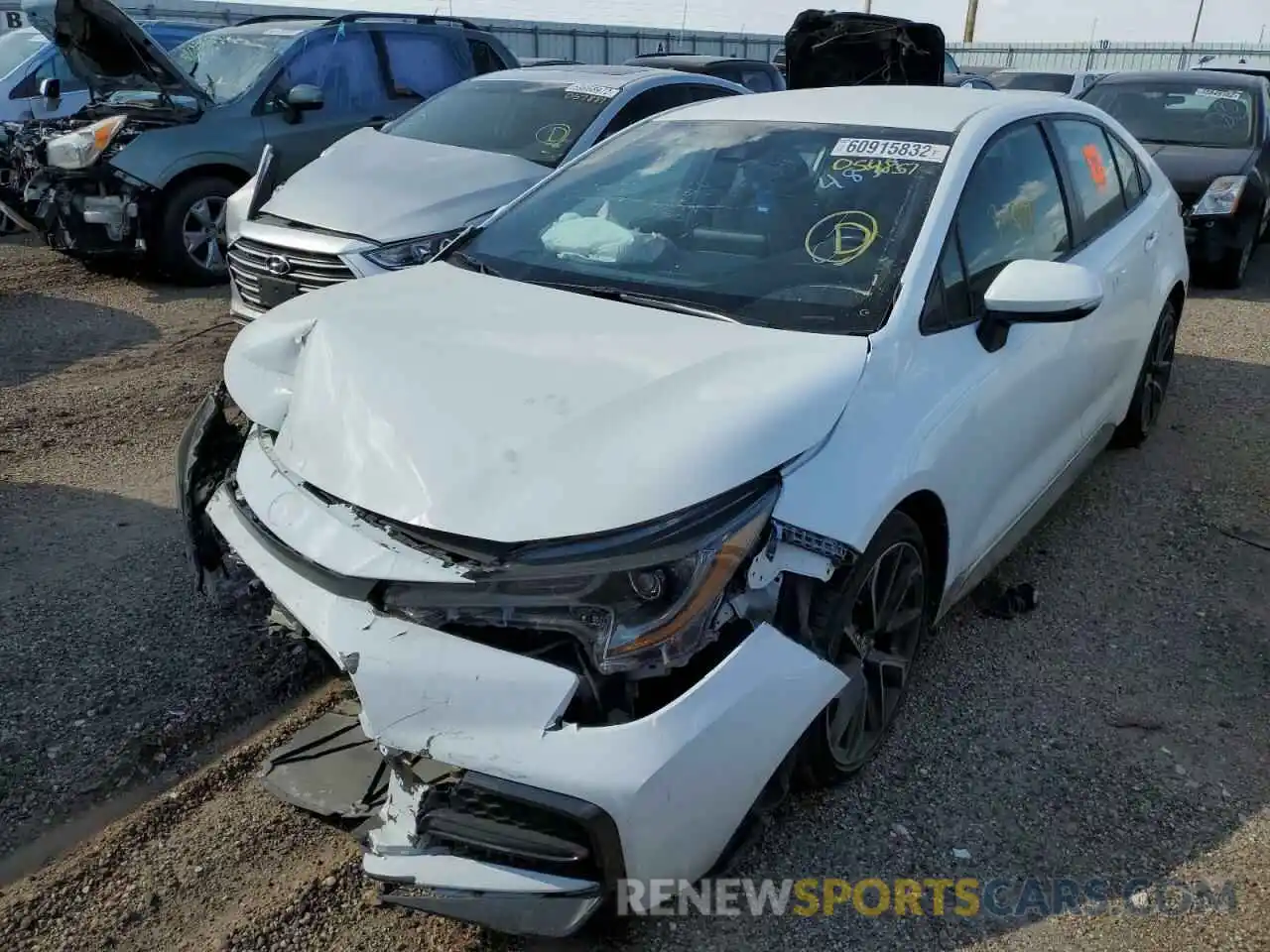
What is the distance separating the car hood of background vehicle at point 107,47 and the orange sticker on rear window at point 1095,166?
22.1 ft

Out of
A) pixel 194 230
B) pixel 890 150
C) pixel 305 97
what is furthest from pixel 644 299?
pixel 194 230

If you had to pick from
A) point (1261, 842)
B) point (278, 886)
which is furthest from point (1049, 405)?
point (278, 886)

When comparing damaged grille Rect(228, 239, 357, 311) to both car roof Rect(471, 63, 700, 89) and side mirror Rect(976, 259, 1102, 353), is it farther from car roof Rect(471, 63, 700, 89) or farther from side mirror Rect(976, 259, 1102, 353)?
side mirror Rect(976, 259, 1102, 353)

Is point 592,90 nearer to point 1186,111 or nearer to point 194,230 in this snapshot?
point 194,230

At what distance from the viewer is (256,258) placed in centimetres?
576

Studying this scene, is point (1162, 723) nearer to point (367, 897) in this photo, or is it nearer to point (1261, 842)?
point (1261, 842)

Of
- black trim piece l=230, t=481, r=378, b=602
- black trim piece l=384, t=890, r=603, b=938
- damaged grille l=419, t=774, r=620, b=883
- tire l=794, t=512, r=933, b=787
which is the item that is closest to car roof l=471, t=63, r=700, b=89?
tire l=794, t=512, r=933, b=787

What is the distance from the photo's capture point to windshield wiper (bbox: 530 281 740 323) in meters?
2.94

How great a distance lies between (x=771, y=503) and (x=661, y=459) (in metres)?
0.26

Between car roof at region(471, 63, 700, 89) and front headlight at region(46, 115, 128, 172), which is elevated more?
car roof at region(471, 63, 700, 89)

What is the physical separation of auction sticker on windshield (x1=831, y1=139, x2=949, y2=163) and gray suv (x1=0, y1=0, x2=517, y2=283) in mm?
5964

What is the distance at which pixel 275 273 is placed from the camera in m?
5.65

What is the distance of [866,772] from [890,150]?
189 centimetres

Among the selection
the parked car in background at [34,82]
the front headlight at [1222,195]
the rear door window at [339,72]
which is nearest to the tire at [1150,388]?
the front headlight at [1222,195]
